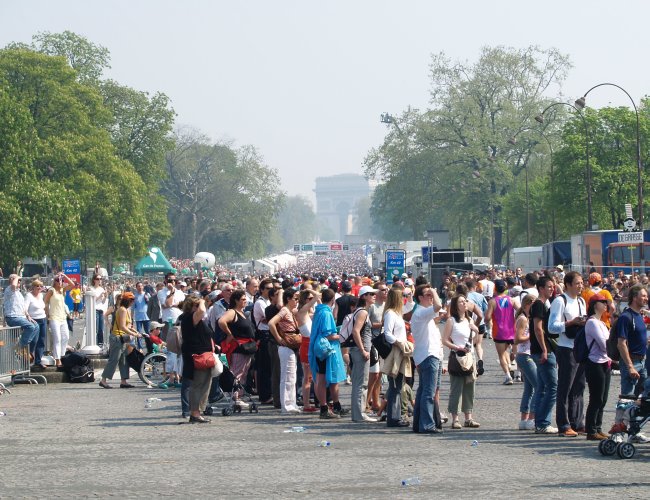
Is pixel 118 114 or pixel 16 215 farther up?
pixel 118 114

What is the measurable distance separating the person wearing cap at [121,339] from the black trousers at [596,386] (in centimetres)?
971

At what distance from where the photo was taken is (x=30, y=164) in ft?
201

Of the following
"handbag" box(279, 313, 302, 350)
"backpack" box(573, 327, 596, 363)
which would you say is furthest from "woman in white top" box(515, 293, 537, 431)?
"handbag" box(279, 313, 302, 350)

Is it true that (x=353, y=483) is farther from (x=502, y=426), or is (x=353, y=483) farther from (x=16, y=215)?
(x=16, y=215)

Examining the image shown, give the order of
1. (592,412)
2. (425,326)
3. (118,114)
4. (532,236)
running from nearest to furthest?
(592,412)
(425,326)
(118,114)
(532,236)

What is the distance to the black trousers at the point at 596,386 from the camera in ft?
44.6

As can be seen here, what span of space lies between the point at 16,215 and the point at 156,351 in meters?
38.0

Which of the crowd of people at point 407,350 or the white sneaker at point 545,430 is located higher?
the crowd of people at point 407,350

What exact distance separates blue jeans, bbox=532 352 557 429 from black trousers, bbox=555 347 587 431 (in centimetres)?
15

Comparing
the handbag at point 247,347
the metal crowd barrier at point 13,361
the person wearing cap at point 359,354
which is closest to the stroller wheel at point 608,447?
the person wearing cap at point 359,354

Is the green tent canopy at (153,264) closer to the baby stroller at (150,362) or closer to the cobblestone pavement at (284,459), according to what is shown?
the baby stroller at (150,362)

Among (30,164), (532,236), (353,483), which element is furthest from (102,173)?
(353,483)

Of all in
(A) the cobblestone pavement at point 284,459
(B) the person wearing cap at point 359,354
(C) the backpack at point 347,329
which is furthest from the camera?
(C) the backpack at point 347,329

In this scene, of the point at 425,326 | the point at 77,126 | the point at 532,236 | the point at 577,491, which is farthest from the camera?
the point at 532,236
